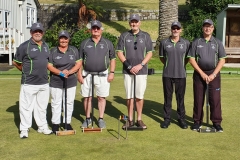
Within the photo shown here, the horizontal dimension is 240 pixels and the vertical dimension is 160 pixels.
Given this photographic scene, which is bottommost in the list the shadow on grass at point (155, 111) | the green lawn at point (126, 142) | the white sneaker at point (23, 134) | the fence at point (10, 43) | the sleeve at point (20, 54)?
the green lawn at point (126, 142)

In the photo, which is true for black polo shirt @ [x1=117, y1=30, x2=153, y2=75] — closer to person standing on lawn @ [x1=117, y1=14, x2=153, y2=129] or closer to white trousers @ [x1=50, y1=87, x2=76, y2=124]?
person standing on lawn @ [x1=117, y1=14, x2=153, y2=129]

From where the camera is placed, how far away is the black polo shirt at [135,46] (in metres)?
6.21

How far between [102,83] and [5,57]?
47.0 ft

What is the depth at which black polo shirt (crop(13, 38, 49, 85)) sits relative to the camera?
18.5ft

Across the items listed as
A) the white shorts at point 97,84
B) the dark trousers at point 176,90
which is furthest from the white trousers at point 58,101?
the dark trousers at point 176,90

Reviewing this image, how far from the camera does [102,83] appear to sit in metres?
6.39

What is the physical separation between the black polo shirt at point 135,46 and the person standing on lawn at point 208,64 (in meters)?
0.77

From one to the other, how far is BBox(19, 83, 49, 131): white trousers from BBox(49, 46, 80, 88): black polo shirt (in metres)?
0.19

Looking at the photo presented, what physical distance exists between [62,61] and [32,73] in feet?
1.70

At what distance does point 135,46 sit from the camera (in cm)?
619

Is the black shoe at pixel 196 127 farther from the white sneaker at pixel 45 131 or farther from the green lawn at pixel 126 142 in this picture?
the white sneaker at pixel 45 131

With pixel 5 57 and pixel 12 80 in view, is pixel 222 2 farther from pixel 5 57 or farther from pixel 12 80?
pixel 12 80

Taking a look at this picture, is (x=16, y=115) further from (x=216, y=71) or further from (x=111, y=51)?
(x=216, y=71)

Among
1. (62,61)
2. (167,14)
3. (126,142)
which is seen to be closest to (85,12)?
(167,14)
